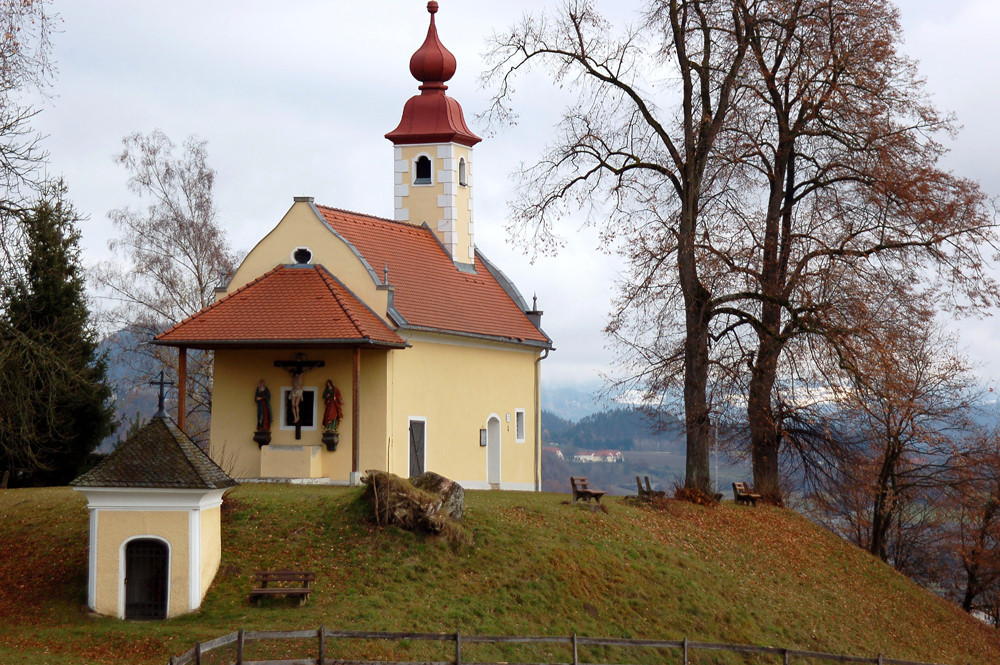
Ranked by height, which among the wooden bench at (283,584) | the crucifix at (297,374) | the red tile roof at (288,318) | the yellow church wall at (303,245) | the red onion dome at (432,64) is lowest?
the wooden bench at (283,584)

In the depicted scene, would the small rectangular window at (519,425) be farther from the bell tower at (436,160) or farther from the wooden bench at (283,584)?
the wooden bench at (283,584)

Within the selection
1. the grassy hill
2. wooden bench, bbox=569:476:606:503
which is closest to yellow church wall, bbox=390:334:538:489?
the grassy hill

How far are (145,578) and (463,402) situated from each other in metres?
13.2

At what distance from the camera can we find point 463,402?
1216 inches

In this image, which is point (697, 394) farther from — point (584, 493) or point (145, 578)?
point (145, 578)

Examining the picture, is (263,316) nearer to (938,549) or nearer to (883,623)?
(883,623)

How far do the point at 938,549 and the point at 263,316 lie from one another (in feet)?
81.1

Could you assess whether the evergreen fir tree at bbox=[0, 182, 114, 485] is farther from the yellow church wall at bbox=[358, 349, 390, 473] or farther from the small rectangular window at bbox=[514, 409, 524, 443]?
the small rectangular window at bbox=[514, 409, 524, 443]

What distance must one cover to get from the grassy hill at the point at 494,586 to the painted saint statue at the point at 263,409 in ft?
8.53

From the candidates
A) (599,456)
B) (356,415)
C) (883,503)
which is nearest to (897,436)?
(883,503)

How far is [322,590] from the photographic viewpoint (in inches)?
745

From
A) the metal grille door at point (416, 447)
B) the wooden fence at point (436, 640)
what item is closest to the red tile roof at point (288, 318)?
the metal grille door at point (416, 447)

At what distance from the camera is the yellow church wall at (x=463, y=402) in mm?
28703

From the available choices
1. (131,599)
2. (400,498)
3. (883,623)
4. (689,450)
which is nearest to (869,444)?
(689,450)
